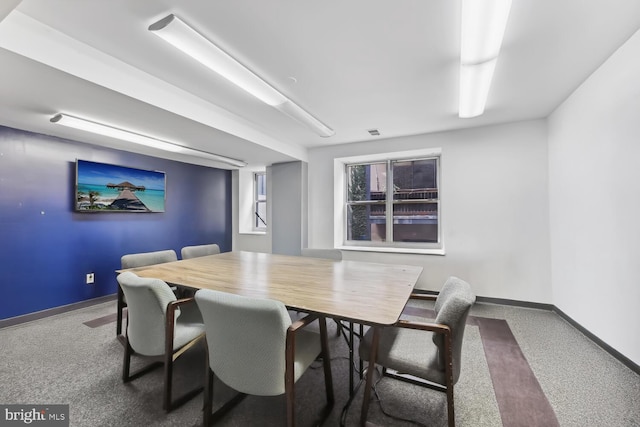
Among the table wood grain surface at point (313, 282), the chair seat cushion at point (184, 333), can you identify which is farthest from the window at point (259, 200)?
the chair seat cushion at point (184, 333)

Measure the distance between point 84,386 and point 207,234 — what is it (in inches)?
144

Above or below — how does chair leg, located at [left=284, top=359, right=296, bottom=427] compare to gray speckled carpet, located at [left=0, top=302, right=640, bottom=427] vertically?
above

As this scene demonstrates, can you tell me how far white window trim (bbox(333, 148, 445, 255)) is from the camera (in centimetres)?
418

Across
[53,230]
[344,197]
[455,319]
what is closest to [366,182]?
[344,197]

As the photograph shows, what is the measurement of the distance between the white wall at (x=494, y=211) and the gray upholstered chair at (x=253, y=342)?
323 cm

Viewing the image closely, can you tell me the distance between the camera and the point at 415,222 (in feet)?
14.7

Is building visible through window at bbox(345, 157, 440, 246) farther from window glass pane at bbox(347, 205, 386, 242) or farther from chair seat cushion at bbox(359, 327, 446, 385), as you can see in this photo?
chair seat cushion at bbox(359, 327, 446, 385)

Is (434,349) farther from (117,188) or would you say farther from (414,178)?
(117,188)

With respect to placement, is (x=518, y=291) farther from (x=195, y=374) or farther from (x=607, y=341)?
(x=195, y=374)

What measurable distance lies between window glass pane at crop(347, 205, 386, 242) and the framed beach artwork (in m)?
3.37

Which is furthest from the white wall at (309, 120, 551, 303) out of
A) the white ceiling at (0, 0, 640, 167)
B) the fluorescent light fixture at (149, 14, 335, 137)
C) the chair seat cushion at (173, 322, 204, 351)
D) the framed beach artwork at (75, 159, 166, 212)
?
the framed beach artwork at (75, 159, 166, 212)

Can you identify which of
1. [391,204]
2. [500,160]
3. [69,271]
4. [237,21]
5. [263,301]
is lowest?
[69,271]

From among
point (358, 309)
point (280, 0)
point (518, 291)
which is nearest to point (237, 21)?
point (280, 0)

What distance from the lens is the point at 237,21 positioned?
1.72 metres
